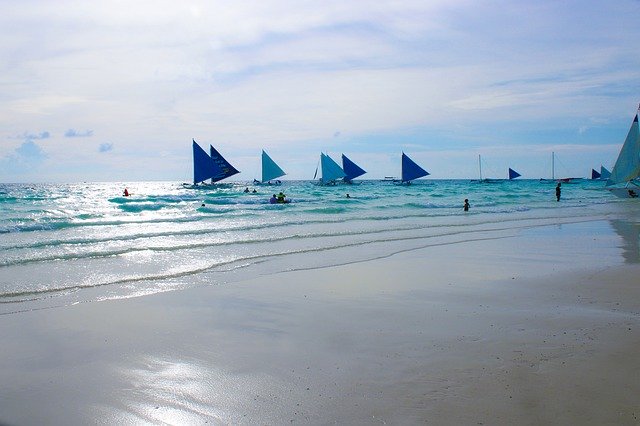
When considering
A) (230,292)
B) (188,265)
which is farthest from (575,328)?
(188,265)

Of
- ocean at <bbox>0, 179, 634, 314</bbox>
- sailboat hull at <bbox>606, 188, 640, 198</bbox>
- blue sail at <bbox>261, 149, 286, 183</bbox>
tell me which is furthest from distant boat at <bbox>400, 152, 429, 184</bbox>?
ocean at <bbox>0, 179, 634, 314</bbox>

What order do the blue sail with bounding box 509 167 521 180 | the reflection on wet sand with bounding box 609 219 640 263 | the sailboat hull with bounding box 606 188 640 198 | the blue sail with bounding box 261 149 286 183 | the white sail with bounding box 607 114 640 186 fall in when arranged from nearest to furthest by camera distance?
the reflection on wet sand with bounding box 609 219 640 263 → the white sail with bounding box 607 114 640 186 → the sailboat hull with bounding box 606 188 640 198 → the blue sail with bounding box 261 149 286 183 → the blue sail with bounding box 509 167 521 180

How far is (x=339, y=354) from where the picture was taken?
18.7 ft

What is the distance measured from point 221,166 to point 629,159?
1605 inches

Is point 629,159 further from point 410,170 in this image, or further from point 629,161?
point 410,170

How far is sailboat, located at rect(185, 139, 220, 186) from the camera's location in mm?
56812

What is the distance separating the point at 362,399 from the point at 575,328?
10.7ft

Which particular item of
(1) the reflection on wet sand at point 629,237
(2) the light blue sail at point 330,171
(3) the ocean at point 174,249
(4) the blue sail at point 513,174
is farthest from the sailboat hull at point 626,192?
(4) the blue sail at point 513,174

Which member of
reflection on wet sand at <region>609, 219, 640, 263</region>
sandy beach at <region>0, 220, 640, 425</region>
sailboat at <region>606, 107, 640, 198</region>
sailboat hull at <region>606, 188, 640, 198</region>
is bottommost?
sandy beach at <region>0, 220, 640, 425</region>

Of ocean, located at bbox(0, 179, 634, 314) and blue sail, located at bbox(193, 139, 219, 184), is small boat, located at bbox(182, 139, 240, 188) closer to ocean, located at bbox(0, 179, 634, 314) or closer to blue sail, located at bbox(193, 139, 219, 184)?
blue sail, located at bbox(193, 139, 219, 184)

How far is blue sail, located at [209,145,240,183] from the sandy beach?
51.3 m

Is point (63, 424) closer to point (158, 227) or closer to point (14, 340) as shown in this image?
point (14, 340)

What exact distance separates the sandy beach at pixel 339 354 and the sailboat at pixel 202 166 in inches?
1926

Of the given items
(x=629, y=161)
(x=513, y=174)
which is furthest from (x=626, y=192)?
(x=513, y=174)
